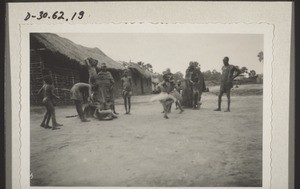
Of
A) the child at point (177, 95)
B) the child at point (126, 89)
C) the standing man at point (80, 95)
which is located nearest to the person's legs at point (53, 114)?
the standing man at point (80, 95)

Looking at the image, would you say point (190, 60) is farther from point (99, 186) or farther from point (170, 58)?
point (99, 186)

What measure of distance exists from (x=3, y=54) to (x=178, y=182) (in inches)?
44.9

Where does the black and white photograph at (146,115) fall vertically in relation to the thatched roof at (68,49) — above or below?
below

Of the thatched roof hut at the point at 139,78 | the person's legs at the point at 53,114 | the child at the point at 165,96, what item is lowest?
the person's legs at the point at 53,114

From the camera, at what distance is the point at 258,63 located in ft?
6.06

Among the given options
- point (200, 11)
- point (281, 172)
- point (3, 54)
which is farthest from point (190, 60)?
point (3, 54)

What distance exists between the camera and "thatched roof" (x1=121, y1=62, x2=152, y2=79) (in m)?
1.85

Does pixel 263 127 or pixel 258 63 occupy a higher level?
pixel 258 63

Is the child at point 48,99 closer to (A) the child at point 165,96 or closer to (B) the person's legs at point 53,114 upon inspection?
(B) the person's legs at point 53,114

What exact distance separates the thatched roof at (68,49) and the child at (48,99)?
16 cm

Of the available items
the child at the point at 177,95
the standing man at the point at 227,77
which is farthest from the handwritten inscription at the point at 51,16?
the standing man at the point at 227,77

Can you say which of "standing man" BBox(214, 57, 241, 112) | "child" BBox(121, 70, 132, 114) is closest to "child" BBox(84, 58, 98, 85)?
"child" BBox(121, 70, 132, 114)

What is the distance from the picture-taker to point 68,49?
6.01 feet

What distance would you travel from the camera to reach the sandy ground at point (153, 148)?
1.84 m
